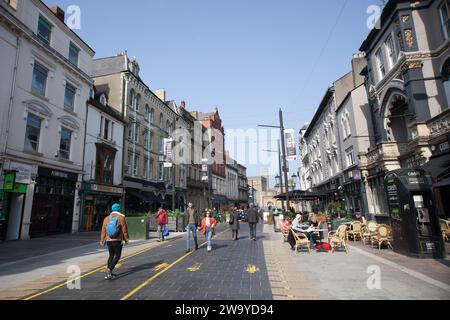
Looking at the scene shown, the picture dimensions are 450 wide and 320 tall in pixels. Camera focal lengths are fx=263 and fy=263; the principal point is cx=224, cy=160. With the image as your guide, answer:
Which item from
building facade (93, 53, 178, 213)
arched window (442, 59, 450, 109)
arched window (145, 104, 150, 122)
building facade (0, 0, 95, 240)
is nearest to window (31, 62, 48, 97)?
building facade (0, 0, 95, 240)

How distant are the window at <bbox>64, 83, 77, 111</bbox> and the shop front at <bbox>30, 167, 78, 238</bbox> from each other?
16.5 feet

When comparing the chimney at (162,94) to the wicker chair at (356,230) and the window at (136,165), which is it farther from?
the wicker chair at (356,230)

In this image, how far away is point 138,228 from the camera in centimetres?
1573

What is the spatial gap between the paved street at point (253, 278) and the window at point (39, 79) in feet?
39.4

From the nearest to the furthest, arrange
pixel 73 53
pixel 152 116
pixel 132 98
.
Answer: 1. pixel 73 53
2. pixel 132 98
3. pixel 152 116

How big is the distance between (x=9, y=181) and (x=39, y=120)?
15.5ft

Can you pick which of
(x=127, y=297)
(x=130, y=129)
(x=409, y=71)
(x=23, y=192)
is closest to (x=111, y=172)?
(x=130, y=129)

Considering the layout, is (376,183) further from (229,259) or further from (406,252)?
(229,259)

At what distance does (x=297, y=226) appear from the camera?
36.2 feet

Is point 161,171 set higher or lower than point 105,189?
higher

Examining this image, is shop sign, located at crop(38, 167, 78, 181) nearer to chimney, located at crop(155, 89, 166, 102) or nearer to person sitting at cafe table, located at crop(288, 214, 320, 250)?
person sitting at cafe table, located at crop(288, 214, 320, 250)

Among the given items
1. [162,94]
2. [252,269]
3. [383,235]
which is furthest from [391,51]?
[162,94]

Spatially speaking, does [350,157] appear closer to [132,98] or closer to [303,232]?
[303,232]

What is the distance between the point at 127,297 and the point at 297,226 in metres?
7.74
